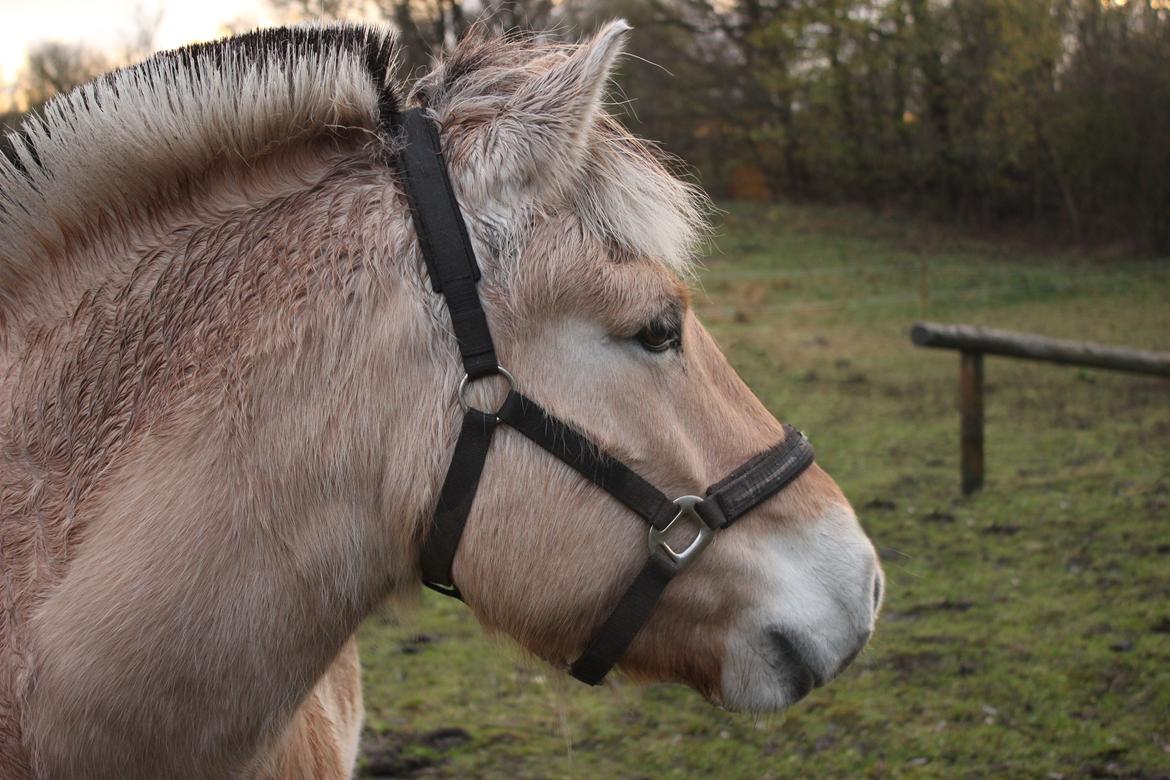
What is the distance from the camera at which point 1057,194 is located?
1788cm

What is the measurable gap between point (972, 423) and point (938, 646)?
2.42 meters

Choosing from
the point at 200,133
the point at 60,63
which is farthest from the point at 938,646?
the point at 60,63

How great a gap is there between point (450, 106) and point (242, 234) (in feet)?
1.34

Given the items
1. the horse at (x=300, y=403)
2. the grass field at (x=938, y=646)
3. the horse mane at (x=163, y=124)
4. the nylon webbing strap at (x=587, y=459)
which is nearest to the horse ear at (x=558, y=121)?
the horse at (x=300, y=403)

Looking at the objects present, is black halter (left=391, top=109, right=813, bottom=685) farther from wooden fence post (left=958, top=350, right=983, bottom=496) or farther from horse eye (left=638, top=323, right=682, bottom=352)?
wooden fence post (left=958, top=350, right=983, bottom=496)

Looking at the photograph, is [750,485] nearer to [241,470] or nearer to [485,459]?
[485,459]

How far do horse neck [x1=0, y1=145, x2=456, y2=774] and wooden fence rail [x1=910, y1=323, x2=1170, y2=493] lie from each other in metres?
5.36

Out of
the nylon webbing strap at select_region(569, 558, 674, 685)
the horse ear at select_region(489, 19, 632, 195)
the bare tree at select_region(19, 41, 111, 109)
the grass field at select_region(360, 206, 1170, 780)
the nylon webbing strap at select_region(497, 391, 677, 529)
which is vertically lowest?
the grass field at select_region(360, 206, 1170, 780)

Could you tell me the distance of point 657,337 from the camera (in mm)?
1637

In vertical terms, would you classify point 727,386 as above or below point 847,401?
above

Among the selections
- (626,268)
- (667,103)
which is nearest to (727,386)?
(626,268)

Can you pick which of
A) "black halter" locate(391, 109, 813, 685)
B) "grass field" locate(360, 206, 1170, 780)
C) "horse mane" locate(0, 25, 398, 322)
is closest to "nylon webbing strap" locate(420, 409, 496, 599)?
"black halter" locate(391, 109, 813, 685)

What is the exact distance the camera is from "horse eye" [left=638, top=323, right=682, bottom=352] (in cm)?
163

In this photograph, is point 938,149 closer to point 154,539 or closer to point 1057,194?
point 1057,194
